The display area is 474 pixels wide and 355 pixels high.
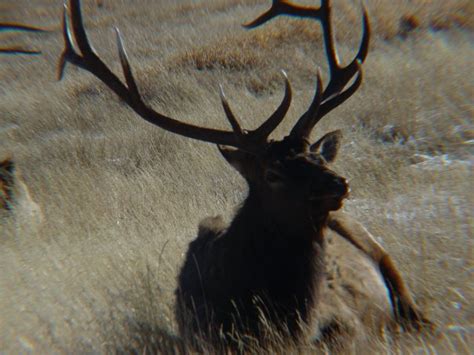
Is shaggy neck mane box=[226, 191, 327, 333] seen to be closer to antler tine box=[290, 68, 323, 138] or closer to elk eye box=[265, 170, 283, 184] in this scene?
elk eye box=[265, 170, 283, 184]

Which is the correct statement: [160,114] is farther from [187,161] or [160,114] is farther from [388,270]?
[187,161]

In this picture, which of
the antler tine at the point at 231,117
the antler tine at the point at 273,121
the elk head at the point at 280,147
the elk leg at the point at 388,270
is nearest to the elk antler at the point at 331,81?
the elk head at the point at 280,147

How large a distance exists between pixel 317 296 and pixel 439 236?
2.33m

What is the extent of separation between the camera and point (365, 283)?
15.4ft

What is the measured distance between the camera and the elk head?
3.77 meters

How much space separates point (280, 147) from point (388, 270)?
6.07 ft

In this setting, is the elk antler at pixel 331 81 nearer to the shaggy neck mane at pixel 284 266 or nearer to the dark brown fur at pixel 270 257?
the dark brown fur at pixel 270 257

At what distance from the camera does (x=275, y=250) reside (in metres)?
4.07

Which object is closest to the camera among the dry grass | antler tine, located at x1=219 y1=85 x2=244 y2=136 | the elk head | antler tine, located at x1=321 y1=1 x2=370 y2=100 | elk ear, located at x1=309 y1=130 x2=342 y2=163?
the elk head

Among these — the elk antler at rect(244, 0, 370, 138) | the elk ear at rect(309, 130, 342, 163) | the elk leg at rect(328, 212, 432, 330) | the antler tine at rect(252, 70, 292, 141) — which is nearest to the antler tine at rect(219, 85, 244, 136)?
the antler tine at rect(252, 70, 292, 141)

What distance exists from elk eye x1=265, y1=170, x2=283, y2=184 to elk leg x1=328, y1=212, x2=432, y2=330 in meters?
1.58

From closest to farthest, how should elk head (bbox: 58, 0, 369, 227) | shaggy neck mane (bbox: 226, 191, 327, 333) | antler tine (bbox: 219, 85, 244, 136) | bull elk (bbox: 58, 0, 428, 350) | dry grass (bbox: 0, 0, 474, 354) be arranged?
1. elk head (bbox: 58, 0, 369, 227)
2. bull elk (bbox: 58, 0, 428, 350)
3. shaggy neck mane (bbox: 226, 191, 327, 333)
4. antler tine (bbox: 219, 85, 244, 136)
5. dry grass (bbox: 0, 0, 474, 354)

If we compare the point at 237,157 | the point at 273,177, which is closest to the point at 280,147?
the point at 273,177

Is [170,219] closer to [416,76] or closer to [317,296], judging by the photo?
[317,296]
